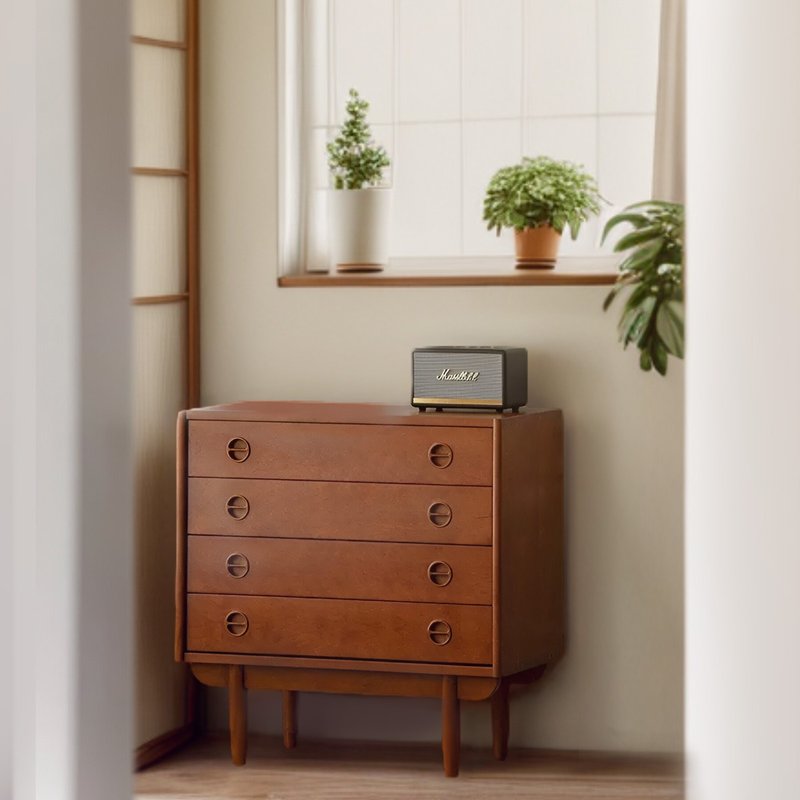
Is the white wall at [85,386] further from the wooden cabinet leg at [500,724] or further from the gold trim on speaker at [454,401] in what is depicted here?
the wooden cabinet leg at [500,724]

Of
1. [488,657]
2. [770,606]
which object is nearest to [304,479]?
[488,657]

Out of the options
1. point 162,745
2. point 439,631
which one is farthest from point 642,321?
point 162,745

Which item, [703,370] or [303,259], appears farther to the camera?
[303,259]

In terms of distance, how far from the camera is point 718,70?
49.9 inches

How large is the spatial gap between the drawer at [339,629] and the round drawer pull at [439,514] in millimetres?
187

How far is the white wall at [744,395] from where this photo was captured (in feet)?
3.26

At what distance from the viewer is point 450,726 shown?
9.71 feet

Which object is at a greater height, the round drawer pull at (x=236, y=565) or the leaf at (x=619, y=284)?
the leaf at (x=619, y=284)

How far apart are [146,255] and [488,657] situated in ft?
4.21

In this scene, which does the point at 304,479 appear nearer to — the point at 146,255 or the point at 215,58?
the point at 146,255

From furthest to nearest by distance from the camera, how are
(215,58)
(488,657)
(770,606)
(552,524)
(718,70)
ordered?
1. (215,58)
2. (552,524)
3. (488,657)
4. (718,70)
5. (770,606)

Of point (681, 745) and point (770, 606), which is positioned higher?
point (770, 606)

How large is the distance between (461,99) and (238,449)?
1.14m

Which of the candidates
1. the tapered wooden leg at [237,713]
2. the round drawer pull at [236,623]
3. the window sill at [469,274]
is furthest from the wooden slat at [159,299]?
the tapered wooden leg at [237,713]
